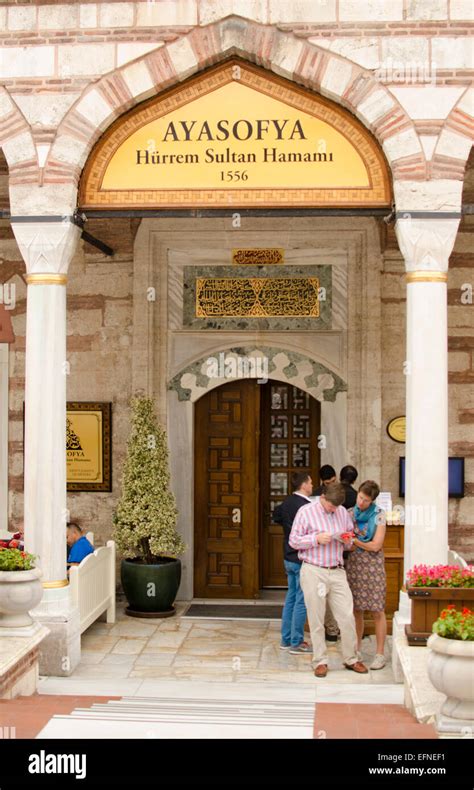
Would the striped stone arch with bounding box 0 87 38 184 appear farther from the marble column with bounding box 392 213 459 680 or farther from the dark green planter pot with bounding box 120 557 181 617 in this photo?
the dark green planter pot with bounding box 120 557 181 617

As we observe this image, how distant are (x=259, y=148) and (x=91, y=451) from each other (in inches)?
155

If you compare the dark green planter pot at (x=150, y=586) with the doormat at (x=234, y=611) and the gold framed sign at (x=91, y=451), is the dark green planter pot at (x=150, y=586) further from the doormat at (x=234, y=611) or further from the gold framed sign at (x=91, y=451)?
the gold framed sign at (x=91, y=451)

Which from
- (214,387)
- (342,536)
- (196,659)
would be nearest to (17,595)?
(196,659)

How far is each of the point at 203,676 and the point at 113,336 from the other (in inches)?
157

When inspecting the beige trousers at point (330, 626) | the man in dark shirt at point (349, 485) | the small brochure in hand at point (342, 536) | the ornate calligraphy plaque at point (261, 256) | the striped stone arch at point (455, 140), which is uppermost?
the striped stone arch at point (455, 140)

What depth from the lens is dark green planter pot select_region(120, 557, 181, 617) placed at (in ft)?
30.7

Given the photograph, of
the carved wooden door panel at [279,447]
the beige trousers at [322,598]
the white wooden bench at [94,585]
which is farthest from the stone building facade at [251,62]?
the carved wooden door panel at [279,447]

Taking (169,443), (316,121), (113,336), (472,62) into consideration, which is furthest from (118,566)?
(472,62)

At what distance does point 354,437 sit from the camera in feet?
33.0

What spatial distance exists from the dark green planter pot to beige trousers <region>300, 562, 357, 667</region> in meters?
2.17

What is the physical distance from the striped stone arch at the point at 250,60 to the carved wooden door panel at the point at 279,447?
11.6 ft

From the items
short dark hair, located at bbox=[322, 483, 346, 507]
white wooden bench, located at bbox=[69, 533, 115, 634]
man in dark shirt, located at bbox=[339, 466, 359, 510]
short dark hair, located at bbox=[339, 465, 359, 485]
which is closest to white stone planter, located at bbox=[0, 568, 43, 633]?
white wooden bench, located at bbox=[69, 533, 115, 634]

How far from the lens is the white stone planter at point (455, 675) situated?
4691 millimetres

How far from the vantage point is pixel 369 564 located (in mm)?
7762
